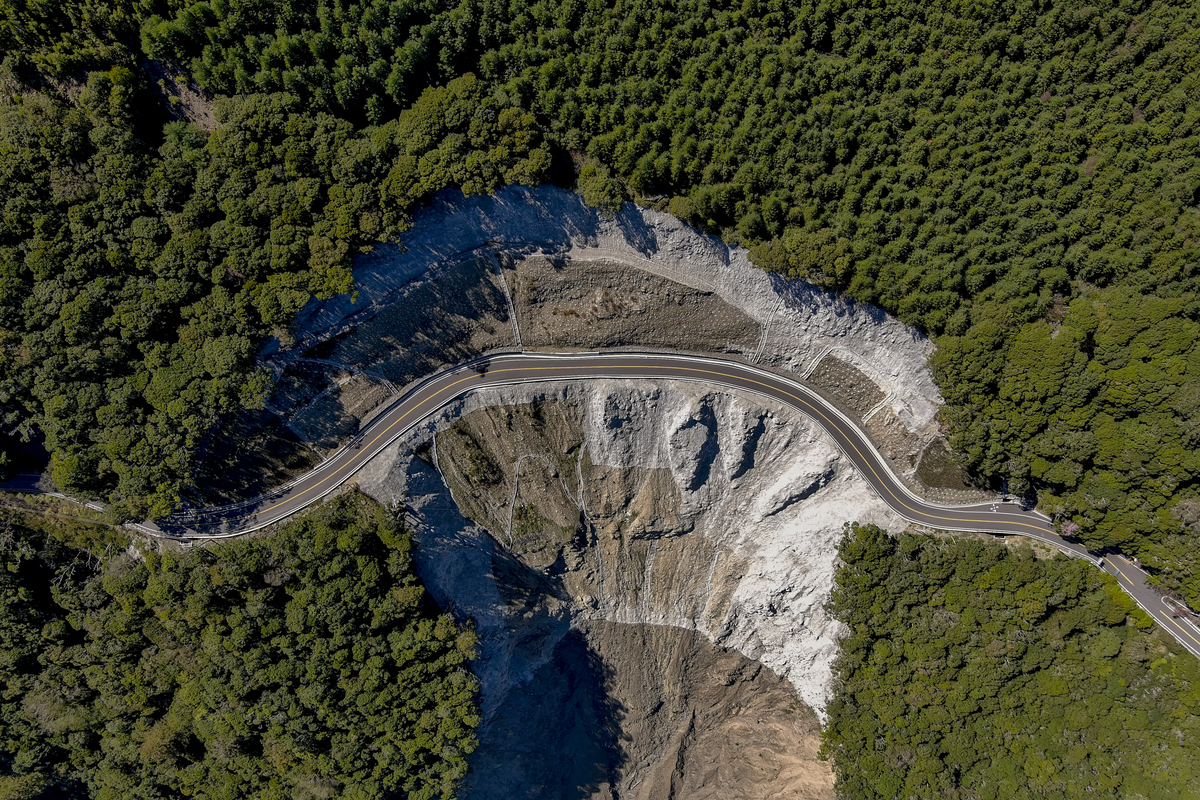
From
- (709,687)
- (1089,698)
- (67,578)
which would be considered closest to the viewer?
(1089,698)

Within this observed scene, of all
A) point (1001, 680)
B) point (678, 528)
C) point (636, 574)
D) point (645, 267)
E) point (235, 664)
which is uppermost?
point (645, 267)

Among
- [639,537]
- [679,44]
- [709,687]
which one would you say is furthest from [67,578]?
[679,44]

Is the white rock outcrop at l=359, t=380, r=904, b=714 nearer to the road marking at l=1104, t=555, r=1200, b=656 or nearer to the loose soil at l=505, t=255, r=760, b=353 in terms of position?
the loose soil at l=505, t=255, r=760, b=353

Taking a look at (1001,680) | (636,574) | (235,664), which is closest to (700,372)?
(636,574)

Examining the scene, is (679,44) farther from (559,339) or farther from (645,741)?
(645,741)

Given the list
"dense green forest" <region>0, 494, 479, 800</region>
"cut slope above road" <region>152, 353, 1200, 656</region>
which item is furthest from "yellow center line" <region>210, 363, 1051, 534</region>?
"dense green forest" <region>0, 494, 479, 800</region>

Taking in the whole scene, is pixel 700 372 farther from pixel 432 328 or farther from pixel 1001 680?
pixel 1001 680

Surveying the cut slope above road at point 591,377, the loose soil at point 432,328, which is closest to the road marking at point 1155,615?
the cut slope above road at point 591,377
